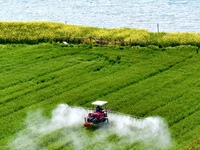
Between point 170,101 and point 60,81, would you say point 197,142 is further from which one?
point 60,81

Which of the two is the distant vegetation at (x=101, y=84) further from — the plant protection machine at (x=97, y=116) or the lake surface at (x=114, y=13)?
the lake surface at (x=114, y=13)

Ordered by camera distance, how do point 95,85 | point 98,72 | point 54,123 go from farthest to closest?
point 98,72
point 95,85
point 54,123

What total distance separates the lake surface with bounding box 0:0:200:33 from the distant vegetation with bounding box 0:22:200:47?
37.6 ft

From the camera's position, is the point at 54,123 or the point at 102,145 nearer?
the point at 102,145

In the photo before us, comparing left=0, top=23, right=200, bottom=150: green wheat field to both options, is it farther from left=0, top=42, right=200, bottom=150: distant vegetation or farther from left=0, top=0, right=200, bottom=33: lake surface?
left=0, top=0, right=200, bottom=33: lake surface

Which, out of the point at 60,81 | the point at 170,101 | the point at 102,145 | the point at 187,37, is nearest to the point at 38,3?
the point at 187,37

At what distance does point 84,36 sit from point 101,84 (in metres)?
17.6

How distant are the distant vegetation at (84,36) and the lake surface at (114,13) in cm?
1145

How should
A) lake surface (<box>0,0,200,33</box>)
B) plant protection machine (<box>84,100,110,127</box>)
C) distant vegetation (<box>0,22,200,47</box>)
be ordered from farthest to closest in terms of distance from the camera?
1. lake surface (<box>0,0,200,33</box>)
2. distant vegetation (<box>0,22,200,47</box>)
3. plant protection machine (<box>84,100,110,127</box>)

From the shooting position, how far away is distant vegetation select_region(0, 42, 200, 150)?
125ft

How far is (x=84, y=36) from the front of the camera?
209ft

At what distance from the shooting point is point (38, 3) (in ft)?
322

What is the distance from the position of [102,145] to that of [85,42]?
2664 centimetres

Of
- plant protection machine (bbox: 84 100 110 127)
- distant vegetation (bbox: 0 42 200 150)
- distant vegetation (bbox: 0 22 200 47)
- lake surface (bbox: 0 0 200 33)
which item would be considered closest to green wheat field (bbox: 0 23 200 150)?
distant vegetation (bbox: 0 42 200 150)
